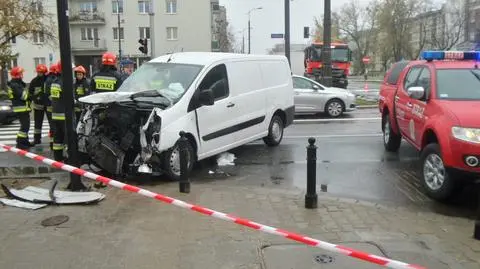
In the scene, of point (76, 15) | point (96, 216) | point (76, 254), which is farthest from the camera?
point (76, 15)

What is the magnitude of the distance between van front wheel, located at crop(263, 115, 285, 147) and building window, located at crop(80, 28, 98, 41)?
183 ft

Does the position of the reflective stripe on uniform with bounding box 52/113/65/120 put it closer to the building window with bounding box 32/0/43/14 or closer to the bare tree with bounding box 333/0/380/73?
the building window with bounding box 32/0/43/14

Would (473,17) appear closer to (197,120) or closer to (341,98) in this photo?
(341,98)

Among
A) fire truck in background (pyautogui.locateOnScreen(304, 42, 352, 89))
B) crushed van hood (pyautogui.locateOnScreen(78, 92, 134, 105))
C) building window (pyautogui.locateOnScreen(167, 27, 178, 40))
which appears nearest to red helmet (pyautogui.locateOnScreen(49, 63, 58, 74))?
crushed van hood (pyautogui.locateOnScreen(78, 92, 134, 105))

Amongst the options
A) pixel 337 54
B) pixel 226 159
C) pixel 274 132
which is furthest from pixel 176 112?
pixel 337 54

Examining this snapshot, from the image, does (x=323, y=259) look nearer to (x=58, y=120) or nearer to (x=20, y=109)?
(x=58, y=120)

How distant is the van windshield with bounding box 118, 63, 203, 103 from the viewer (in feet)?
26.6

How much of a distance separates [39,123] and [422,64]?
8258 mm

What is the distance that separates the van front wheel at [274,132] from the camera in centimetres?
1077

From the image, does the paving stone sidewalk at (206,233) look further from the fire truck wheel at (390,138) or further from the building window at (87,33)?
the building window at (87,33)

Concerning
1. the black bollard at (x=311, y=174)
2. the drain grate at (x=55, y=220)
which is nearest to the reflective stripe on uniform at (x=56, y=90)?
the drain grate at (x=55, y=220)

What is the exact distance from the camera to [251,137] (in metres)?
9.88

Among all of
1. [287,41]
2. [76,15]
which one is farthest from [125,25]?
[287,41]

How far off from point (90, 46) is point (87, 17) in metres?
3.43
